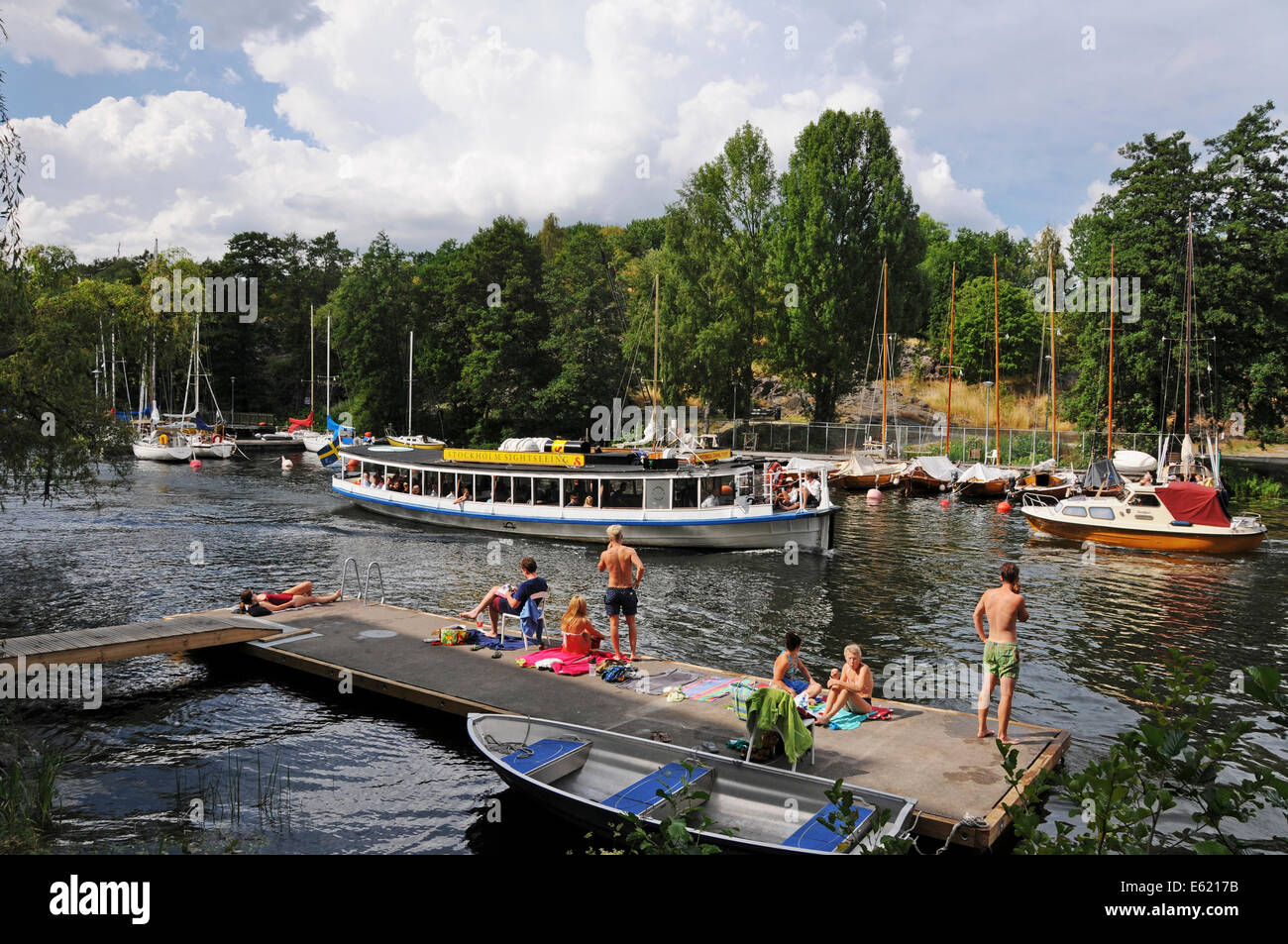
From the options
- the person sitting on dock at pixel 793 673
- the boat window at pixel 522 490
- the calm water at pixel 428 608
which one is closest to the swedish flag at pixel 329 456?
the calm water at pixel 428 608

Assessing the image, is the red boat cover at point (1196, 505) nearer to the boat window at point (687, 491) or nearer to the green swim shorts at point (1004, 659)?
the boat window at point (687, 491)

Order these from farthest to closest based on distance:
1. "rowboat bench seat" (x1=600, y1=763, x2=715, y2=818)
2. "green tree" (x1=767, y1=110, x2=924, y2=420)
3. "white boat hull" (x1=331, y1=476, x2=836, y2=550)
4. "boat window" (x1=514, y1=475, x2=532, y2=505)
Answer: "green tree" (x1=767, y1=110, x2=924, y2=420), "boat window" (x1=514, y1=475, x2=532, y2=505), "white boat hull" (x1=331, y1=476, x2=836, y2=550), "rowboat bench seat" (x1=600, y1=763, x2=715, y2=818)

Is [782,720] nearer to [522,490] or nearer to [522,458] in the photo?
[522,490]

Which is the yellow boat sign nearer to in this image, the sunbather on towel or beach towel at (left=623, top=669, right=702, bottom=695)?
beach towel at (left=623, top=669, right=702, bottom=695)

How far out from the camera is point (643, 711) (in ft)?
41.7

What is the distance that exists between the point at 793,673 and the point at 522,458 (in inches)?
986

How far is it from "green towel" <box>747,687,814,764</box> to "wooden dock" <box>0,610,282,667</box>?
1125 cm

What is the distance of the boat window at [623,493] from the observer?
111ft

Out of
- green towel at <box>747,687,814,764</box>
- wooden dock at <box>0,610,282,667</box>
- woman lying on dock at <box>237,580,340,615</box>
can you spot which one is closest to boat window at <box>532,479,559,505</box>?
woman lying on dock at <box>237,580,340,615</box>

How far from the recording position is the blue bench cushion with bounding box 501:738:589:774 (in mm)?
10289
